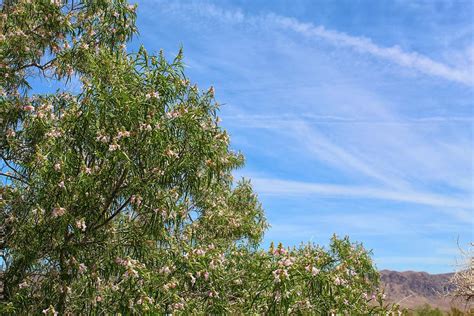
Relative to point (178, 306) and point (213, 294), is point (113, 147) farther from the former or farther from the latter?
point (213, 294)

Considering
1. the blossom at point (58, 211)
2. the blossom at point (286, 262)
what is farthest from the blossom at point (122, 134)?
the blossom at point (286, 262)

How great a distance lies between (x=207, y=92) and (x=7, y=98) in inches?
165

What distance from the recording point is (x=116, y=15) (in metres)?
10.0

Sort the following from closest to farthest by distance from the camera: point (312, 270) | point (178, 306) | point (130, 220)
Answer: point (312, 270)
point (178, 306)
point (130, 220)

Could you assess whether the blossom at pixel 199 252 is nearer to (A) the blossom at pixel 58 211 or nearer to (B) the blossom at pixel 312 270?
(B) the blossom at pixel 312 270

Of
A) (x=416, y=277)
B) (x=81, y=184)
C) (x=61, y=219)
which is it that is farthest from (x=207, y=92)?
(x=416, y=277)

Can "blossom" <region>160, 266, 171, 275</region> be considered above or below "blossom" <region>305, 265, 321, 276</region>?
above

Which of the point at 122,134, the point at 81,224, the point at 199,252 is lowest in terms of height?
the point at 199,252

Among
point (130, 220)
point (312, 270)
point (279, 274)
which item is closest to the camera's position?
point (279, 274)

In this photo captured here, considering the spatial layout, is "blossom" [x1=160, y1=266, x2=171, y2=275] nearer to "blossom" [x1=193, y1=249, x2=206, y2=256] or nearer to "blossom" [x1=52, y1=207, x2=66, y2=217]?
"blossom" [x1=193, y1=249, x2=206, y2=256]

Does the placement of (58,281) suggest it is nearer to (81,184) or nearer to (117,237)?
(117,237)

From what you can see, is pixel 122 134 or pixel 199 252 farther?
pixel 199 252

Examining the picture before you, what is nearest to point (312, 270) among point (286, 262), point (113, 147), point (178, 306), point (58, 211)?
point (286, 262)

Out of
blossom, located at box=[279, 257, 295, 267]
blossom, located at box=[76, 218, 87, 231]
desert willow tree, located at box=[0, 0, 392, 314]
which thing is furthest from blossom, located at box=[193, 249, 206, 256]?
blossom, located at box=[76, 218, 87, 231]
